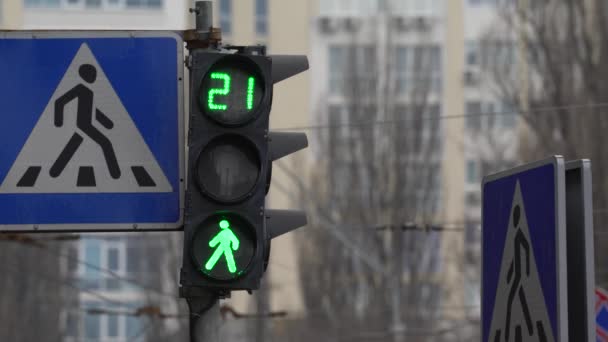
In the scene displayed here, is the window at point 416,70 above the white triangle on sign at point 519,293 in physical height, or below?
above

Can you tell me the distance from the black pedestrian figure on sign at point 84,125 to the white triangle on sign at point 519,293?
2.20m

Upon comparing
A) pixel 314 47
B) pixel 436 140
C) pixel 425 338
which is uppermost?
pixel 314 47

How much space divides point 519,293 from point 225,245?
5.58 ft

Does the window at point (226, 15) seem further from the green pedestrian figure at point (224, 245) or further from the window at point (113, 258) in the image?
the green pedestrian figure at point (224, 245)

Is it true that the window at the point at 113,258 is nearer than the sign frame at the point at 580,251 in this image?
No

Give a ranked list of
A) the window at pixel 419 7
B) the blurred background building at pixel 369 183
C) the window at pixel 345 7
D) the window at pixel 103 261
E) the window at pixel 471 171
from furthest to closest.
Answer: the window at pixel 471 171 → the window at pixel 419 7 → the window at pixel 103 261 → the window at pixel 345 7 → the blurred background building at pixel 369 183

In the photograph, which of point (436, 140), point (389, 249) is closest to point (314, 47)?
point (436, 140)

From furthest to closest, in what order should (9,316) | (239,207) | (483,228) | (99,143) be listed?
1. (9,316)
2. (99,143)
3. (239,207)
4. (483,228)

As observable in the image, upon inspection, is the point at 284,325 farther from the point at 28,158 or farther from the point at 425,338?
the point at 28,158

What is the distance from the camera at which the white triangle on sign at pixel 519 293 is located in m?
5.04

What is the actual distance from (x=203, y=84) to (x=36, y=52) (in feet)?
3.19

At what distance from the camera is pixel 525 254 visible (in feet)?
17.1

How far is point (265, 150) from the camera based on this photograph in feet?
22.1

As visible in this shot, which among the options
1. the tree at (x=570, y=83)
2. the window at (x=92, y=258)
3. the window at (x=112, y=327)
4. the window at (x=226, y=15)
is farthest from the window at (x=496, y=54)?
the window at (x=112, y=327)
